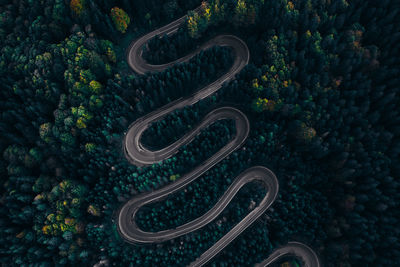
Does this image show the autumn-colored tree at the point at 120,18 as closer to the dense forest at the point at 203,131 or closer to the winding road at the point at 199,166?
the dense forest at the point at 203,131

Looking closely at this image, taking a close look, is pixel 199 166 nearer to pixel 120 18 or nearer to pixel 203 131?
pixel 203 131

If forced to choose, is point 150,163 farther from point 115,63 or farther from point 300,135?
point 300,135

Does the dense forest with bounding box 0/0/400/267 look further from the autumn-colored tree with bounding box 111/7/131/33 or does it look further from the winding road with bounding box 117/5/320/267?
the winding road with bounding box 117/5/320/267

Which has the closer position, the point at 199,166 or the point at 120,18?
the point at 120,18

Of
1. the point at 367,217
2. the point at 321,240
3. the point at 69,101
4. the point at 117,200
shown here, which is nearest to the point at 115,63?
the point at 69,101

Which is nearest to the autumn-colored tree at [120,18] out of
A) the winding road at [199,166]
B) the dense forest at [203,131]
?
the dense forest at [203,131]

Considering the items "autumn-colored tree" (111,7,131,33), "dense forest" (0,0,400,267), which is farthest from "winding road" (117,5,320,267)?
"autumn-colored tree" (111,7,131,33)

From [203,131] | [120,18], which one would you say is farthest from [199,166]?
[120,18]
